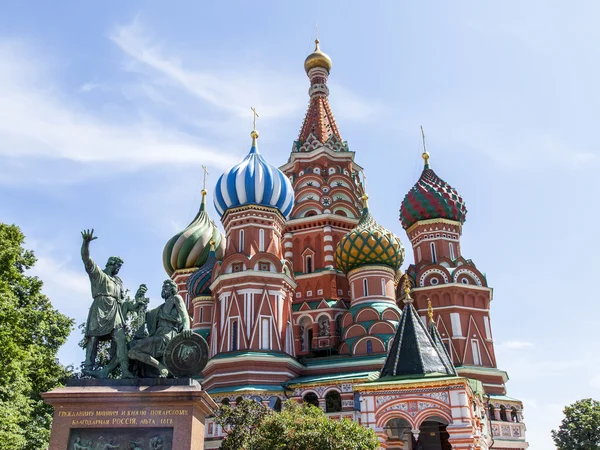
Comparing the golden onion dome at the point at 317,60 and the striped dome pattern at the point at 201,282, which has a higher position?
the golden onion dome at the point at 317,60

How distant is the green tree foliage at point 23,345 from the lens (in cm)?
1762

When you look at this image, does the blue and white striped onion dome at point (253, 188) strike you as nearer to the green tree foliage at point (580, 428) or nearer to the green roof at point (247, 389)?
the green roof at point (247, 389)

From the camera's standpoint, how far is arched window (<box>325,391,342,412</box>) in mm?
26859

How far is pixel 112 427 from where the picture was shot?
10445 millimetres

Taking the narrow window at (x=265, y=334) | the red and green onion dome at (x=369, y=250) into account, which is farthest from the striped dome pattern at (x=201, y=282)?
the red and green onion dome at (x=369, y=250)

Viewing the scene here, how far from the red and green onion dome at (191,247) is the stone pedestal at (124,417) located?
29655 mm

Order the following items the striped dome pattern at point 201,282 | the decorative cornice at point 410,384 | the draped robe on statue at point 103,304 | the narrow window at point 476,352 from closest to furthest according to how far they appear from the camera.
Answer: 1. the draped robe on statue at point 103,304
2. the decorative cornice at point 410,384
3. the narrow window at point 476,352
4. the striped dome pattern at point 201,282

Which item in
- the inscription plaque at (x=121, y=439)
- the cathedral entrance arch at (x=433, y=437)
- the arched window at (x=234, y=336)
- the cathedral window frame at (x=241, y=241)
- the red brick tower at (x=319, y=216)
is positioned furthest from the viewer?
the red brick tower at (x=319, y=216)

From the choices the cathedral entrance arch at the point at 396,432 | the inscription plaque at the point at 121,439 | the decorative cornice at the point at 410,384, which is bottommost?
the inscription plaque at the point at 121,439

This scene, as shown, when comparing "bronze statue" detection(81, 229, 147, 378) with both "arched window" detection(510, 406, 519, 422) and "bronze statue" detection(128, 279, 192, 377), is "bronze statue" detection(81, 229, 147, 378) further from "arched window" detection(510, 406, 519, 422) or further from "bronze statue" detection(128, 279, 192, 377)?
"arched window" detection(510, 406, 519, 422)

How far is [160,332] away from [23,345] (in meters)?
10.7

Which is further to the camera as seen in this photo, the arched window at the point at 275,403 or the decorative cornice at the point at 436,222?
the decorative cornice at the point at 436,222

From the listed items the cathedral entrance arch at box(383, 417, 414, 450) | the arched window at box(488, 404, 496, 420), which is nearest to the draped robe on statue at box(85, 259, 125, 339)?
the cathedral entrance arch at box(383, 417, 414, 450)

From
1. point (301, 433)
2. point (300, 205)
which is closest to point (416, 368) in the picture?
point (301, 433)
